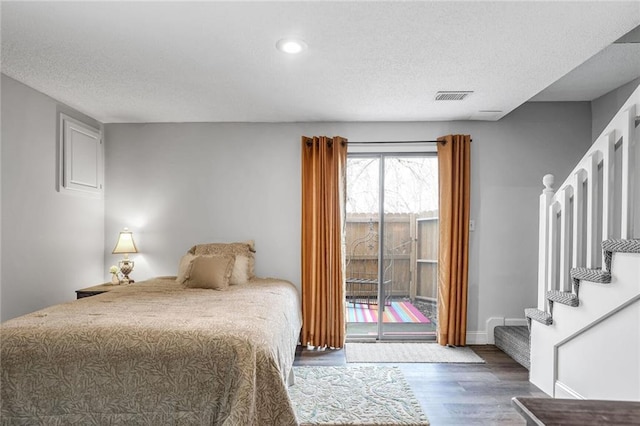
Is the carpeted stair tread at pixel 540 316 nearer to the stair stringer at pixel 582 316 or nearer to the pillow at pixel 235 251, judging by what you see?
the stair stringer at pixel 582 316

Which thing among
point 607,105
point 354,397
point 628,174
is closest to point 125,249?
point 354,397

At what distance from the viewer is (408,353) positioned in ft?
11.9

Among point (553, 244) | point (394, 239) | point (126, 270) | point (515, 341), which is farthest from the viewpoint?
point (394, 239)

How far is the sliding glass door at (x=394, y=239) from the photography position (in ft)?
13.6

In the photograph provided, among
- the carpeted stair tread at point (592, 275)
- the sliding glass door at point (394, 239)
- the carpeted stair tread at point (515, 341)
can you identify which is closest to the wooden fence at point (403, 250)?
the sliding glass door at point (394, 239)

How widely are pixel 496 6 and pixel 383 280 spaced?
294 cm

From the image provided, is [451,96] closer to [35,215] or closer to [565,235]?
[565,235]

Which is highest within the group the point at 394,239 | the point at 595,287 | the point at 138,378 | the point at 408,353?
the point at 394,239

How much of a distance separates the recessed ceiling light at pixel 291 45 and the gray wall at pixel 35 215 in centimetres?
229

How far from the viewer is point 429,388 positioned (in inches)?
112

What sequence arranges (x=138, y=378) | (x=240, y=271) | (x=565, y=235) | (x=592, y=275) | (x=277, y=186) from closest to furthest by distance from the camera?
(x=138, y=378), (x=592, y=275), (x=565, y=235), (x=240, y=271), (x=277, y=186)

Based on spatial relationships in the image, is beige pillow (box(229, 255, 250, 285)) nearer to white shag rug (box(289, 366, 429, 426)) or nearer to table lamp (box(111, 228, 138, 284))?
white shag rug (box(289, 366, 429, 426))

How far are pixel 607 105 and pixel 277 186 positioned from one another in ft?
11.6

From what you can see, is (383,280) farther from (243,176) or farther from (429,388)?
(243,176)
